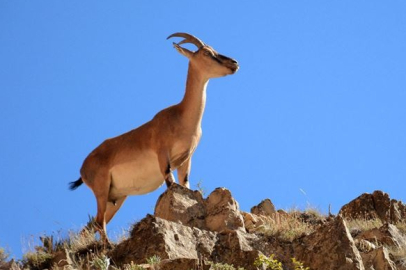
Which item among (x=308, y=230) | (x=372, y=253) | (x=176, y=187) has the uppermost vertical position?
(x=176, y=187)

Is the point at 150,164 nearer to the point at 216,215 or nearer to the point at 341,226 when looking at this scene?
the point at 216,215

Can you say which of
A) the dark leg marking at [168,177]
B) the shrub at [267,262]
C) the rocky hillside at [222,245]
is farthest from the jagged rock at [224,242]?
the dark leg marking at [168,177]

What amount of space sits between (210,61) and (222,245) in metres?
4.82

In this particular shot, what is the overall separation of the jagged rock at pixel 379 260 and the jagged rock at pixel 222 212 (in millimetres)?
1913

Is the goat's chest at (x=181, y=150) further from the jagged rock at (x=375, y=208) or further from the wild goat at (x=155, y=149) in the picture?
the jagged rock at (x=375, y=208)

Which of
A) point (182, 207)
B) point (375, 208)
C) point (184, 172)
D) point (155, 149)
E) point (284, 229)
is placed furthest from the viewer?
point (375, 208)

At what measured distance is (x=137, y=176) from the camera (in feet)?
53.7

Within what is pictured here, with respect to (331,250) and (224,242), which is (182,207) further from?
(331,250)

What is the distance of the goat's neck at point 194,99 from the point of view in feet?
53.0

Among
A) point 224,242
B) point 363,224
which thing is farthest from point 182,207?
point 363,224

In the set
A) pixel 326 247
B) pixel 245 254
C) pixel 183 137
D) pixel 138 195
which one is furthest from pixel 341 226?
pixel 138 195

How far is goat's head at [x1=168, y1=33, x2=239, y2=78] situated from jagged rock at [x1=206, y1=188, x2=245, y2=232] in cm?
305

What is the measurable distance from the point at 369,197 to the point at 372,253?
14.9ft

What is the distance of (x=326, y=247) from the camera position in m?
12.3
